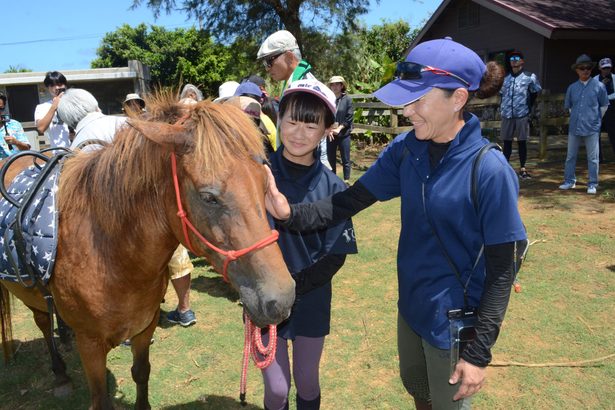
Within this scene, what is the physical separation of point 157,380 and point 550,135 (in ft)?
49.9

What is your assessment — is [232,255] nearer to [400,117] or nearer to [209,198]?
[209,198]

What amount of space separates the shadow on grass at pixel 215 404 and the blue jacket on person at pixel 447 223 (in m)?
1.69

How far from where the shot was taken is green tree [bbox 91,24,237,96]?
97.6 ft

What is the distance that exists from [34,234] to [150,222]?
29.7 inches

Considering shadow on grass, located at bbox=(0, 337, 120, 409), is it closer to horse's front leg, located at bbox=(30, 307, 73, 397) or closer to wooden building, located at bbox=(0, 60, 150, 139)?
horse's front leg, located at bbox=(30, 307, 73, 397)

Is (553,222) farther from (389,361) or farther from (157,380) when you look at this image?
(157,380)

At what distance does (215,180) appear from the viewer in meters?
1.65

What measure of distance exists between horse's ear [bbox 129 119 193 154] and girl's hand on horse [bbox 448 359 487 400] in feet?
4.33

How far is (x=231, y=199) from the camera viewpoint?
1637 mm

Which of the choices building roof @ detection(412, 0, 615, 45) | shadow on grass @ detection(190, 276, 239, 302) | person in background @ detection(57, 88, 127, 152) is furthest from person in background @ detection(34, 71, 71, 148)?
building roof @ detection(412, 0, 615, 45)

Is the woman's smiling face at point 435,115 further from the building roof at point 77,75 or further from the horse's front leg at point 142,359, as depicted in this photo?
the building roof at point 77,75

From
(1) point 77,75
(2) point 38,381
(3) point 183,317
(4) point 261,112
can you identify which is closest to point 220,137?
(4) point 261,112

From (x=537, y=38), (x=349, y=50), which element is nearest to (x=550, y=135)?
(x=537, y=38)

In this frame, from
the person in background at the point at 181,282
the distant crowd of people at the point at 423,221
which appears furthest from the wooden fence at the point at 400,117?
the distant crowd of people at the point at 423,221
